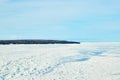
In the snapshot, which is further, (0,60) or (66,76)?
(0,60)

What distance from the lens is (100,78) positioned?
39.2ft

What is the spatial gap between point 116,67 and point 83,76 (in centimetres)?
212

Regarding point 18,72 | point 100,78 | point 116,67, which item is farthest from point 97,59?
point 18,72

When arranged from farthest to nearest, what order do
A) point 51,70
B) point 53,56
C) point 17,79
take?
point 53,56 < point 51,70 < point 17,79

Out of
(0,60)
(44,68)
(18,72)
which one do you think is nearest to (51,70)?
(44,68)

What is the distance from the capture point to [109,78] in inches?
470

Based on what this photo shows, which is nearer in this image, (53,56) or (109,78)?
(109,78)

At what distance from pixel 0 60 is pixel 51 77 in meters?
2.76

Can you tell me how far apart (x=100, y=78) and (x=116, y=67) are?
1.75 meters

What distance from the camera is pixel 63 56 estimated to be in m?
14.6

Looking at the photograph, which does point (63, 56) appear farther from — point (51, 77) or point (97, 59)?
point (51, 77)

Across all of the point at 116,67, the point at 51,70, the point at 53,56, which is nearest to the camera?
the point at 51,70

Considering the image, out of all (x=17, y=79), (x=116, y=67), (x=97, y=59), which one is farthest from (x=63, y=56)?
(x=17, y=79)

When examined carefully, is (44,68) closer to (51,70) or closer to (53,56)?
(51,70)
